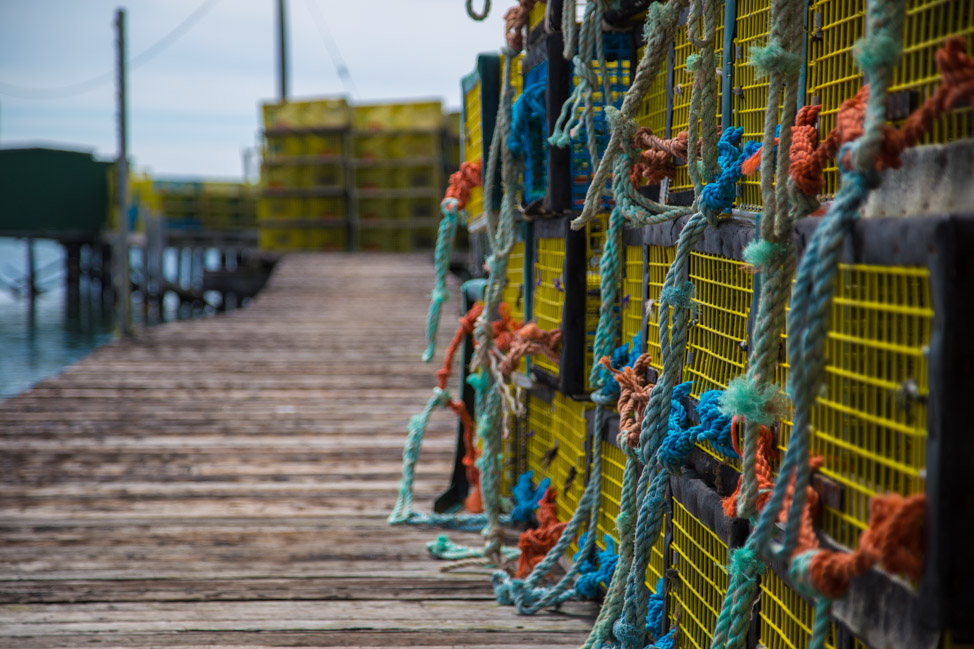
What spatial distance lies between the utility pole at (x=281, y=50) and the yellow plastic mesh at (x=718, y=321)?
1946cm

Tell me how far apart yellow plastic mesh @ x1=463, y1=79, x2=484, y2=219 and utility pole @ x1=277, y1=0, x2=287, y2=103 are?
17.2 metres

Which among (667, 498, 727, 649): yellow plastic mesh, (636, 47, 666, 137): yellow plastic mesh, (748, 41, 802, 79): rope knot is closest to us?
(748, 41, 802, 79): rope knot

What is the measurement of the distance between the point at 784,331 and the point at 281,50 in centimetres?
2100

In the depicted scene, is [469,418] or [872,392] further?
[469,418]

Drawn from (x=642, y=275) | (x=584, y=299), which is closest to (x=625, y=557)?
(x=642, y=275)

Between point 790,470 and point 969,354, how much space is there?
31cm

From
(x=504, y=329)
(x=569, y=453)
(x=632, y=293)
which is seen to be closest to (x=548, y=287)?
(x=504, y=329)

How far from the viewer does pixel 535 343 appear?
100 inches

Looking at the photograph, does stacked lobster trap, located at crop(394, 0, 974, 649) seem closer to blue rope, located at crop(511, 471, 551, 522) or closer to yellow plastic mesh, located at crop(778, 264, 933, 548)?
yellow plastic mesh, located at crop(778, 264, 933, 548)

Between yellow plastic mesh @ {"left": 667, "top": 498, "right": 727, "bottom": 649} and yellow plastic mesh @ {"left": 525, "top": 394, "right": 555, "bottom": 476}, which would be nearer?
yellow plastic mesh @ {"left": 667, "top": 498, "right": 727, "bottom": 649}

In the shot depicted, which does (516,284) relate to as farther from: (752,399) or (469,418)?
(752,399)

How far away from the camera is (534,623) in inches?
89.6

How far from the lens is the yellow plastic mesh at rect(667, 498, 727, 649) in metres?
1.55

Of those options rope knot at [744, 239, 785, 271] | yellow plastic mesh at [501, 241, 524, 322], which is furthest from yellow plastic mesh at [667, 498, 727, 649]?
yellow plastic mesh at [501, 241, 524, 322]
